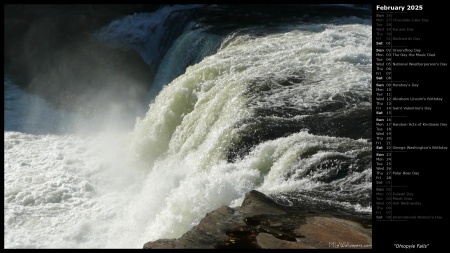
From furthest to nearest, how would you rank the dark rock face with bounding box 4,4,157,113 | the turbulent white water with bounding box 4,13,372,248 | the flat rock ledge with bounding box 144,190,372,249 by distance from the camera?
the dark rock face with bounding box 4,4,157,113 < the turbulent white water with bounding box 4,13,372,248 < the flat rock ledge with bounding box 144,190,372,249

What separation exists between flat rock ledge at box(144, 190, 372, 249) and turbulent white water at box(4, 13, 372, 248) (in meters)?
0.72

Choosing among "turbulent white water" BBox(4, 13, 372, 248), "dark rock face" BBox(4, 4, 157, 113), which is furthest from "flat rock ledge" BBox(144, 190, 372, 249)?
"dark rock face" BBox(4, 4, 157, 113)

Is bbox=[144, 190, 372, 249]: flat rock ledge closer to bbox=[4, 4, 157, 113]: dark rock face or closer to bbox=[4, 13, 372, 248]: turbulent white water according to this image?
bbox=[4, 13, 372, 248]: turbulent white water

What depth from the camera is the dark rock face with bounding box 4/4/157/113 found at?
64.1ft

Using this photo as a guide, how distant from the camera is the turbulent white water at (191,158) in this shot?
8578 millimetres

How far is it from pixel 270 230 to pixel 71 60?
1625 centimetres

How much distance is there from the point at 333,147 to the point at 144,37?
590 inches

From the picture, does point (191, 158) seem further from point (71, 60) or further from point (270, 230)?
point (71, 60)

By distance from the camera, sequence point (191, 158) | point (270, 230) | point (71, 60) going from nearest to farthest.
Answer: point (270, 230)
point (191, 158)
point (71, 60)

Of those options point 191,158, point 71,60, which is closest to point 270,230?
point 191,158

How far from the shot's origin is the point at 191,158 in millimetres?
10578

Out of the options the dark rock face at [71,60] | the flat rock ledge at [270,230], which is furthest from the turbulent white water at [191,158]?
the dark rock face at [71,60]
